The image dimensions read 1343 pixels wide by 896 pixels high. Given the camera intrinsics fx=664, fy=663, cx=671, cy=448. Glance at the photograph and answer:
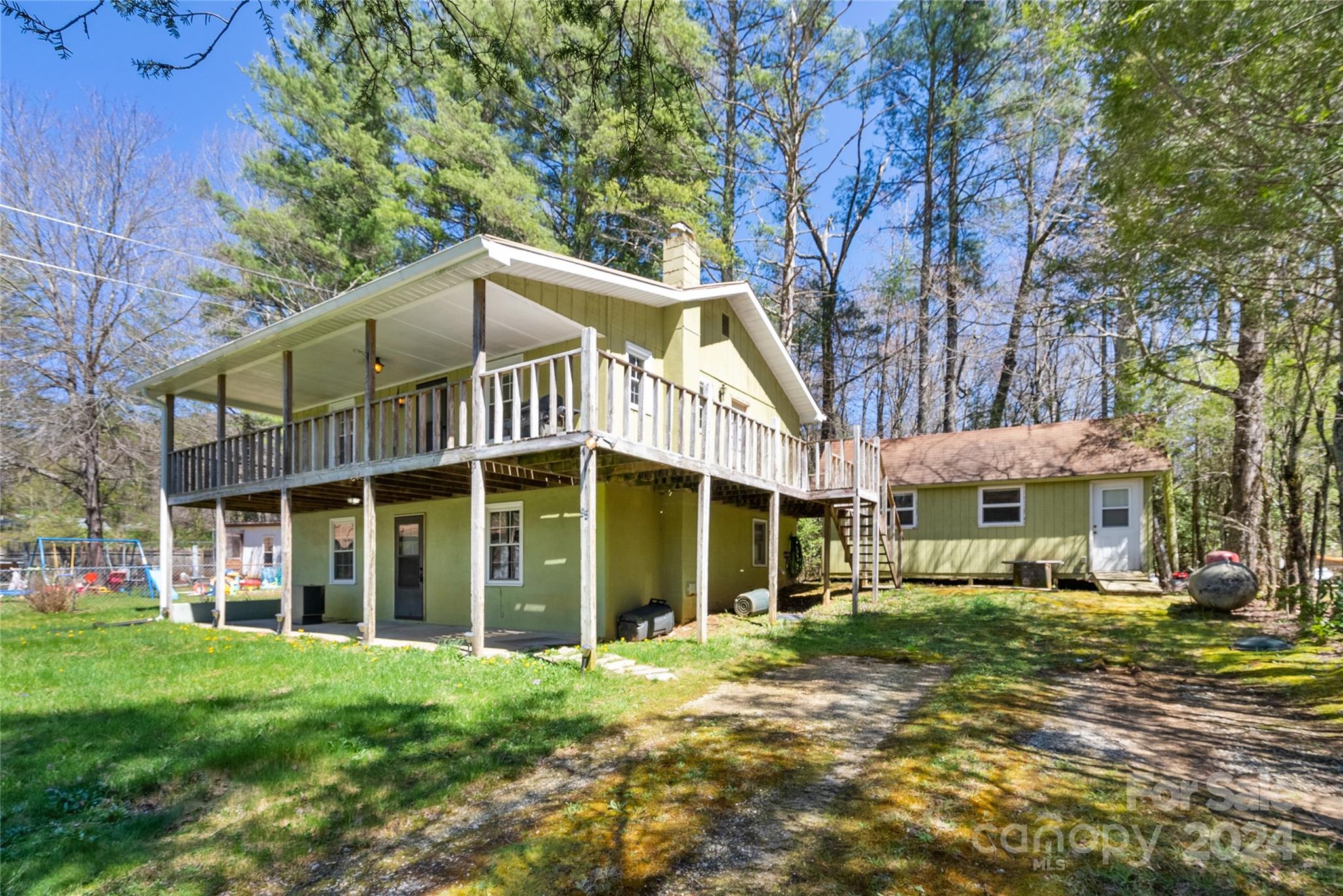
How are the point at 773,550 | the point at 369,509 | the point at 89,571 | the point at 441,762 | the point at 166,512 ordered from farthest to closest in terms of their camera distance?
1. the point at 89,571
2. the point at 166,512
3. the point at 773,550
4. the point at 369,509
5. the point at 441,762

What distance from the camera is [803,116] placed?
67.8 ft

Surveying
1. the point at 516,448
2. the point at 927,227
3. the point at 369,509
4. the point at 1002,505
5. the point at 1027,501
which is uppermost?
the point at 927,227

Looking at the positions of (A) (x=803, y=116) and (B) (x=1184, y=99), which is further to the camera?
(A) (x=803, y=116)

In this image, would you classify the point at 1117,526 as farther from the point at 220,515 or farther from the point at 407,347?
the point at 220,515

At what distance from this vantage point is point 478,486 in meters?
7.98

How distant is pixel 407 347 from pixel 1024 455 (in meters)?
14.2

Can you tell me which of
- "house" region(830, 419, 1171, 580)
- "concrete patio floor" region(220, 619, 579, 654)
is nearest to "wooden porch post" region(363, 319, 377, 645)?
"concrete patio floor" region(220, 619, 579, 654)

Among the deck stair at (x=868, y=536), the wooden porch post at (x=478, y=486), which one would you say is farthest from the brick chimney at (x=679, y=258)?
the deck stair at (x=868, y=536)

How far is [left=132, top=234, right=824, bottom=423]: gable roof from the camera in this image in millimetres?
7758

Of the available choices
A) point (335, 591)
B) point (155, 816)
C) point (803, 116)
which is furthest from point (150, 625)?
point (803, 116)

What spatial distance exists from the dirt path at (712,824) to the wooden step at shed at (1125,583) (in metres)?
9.92

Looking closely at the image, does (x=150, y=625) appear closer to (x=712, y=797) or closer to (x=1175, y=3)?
(x=712, y=797)

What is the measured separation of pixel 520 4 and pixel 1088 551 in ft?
58.4

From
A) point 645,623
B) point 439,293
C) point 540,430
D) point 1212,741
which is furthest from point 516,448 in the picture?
point 1212,741
